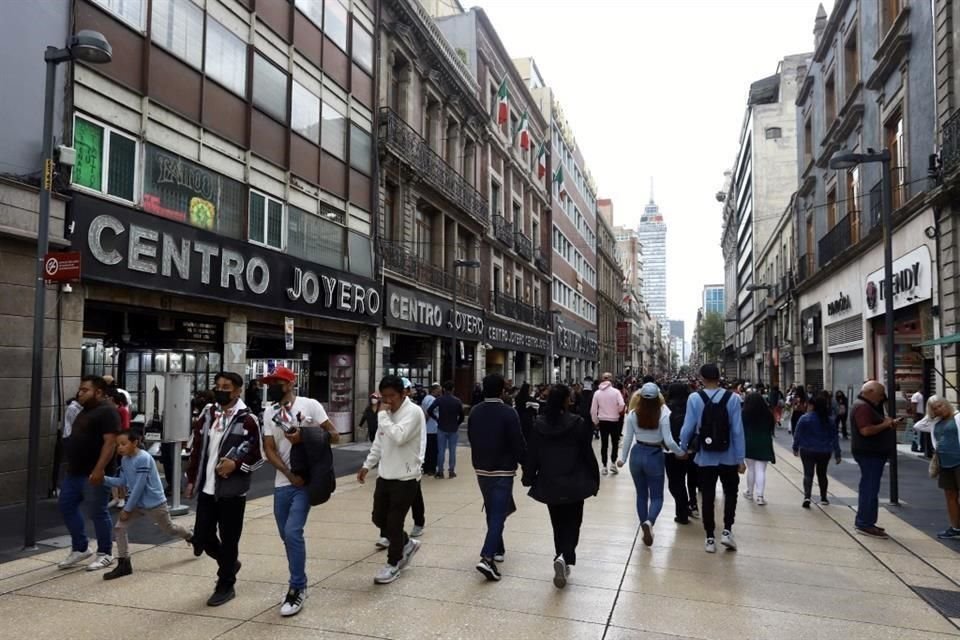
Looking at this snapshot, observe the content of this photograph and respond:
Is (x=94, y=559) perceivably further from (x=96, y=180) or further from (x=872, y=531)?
(x=872, y=531)

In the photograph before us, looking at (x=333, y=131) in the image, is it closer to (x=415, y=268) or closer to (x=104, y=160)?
(x=415, y=268)

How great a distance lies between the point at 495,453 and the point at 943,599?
382cm

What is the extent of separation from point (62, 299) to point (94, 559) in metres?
5.28

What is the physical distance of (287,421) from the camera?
522 centimetres

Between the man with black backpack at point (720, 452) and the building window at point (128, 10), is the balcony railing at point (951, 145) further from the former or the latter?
the building window at point (128, 10)

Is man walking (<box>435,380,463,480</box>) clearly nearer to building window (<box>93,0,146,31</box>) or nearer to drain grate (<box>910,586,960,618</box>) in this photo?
drain grate (<box>910,586,960,618</box>)

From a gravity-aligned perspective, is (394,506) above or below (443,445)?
above

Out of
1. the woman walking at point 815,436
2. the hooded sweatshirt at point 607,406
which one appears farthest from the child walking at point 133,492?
the hooded sweatshirt at point 607,406

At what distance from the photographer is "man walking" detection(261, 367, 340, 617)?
5.02 meters

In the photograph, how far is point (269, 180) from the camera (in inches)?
628

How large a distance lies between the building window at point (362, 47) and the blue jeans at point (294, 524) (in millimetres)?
17519

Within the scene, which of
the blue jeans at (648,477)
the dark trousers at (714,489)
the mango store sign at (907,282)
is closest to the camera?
the dark trousers at (714,489)

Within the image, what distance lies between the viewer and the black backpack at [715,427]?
701 centimetres

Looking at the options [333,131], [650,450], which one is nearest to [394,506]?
[650,450]
